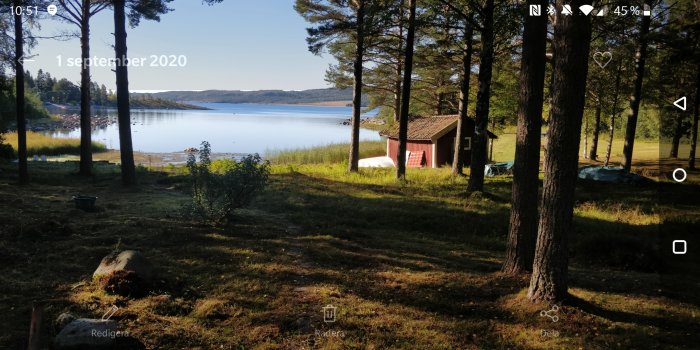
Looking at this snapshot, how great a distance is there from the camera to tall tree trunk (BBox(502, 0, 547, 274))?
6617 millimetres

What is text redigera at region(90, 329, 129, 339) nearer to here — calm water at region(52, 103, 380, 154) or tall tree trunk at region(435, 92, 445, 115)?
calm water at region(52, 103, 380, 154)

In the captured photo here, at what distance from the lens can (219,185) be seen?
9828 millimetres

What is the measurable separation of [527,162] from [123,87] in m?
14.1

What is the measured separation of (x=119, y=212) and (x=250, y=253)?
5.51 metres

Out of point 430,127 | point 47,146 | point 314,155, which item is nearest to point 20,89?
point 430,127

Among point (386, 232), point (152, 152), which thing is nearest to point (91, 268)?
point (386, 232)

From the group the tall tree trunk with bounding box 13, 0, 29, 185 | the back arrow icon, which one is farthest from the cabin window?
the back arrow icon

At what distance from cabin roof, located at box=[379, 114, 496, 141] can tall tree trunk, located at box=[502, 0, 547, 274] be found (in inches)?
876

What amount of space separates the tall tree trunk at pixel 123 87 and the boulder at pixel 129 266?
10.6 m

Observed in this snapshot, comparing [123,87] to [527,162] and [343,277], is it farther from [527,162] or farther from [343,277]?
[527,162]

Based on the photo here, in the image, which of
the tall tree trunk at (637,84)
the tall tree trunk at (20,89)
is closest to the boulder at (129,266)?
the tall tree trunk at (20,89)

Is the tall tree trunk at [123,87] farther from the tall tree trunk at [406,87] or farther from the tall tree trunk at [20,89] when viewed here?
the tall tree trunk at [406,87]

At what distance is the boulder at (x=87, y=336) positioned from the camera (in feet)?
14.8

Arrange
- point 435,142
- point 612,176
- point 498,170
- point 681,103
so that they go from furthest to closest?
point 435,142, point 498,170, point 612,176, point 681,103
